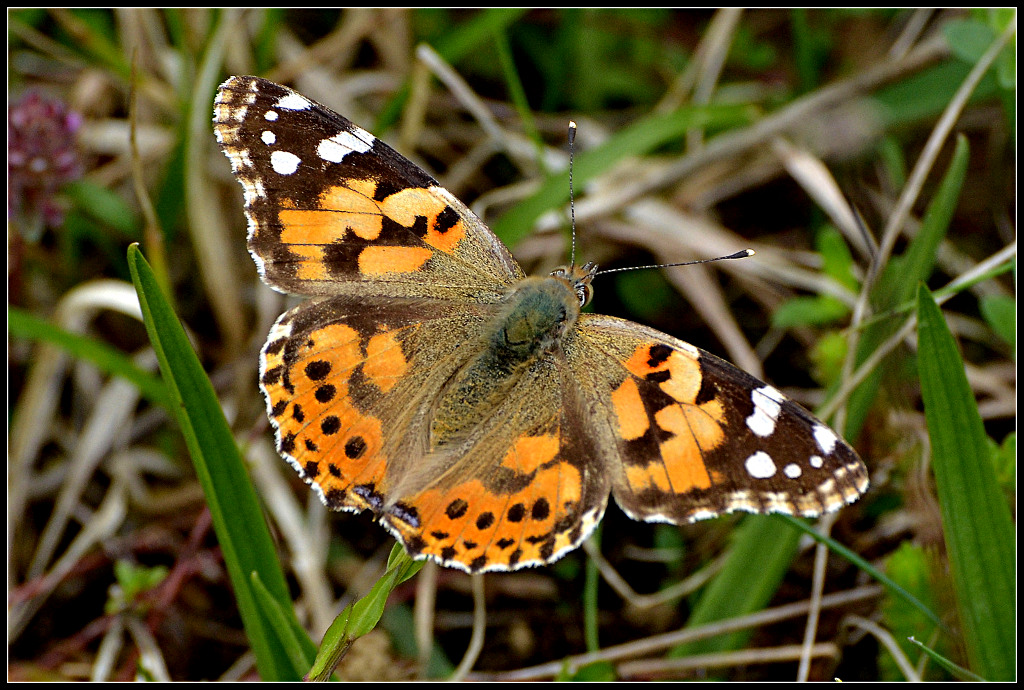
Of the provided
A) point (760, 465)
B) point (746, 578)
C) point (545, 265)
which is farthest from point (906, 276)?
point (545, 265)

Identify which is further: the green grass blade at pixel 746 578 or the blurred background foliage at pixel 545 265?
the blurred background foliage at pixel 545 265

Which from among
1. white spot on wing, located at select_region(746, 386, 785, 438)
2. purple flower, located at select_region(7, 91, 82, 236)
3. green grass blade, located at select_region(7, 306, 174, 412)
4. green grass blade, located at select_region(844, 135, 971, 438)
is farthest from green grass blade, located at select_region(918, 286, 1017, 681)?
purple flower, located at select_region(7, 91, 82, 236)

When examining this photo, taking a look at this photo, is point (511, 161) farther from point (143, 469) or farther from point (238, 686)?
point (238, 686)

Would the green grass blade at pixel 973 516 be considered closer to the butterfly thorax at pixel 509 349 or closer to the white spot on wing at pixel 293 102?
the butterfly thorax at pixel 509 349

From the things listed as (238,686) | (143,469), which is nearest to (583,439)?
(238,686)

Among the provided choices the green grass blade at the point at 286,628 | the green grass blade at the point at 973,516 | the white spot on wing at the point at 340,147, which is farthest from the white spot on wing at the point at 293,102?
the green grass blade at the point at 973,516

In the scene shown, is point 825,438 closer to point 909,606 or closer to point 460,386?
point 909,606
